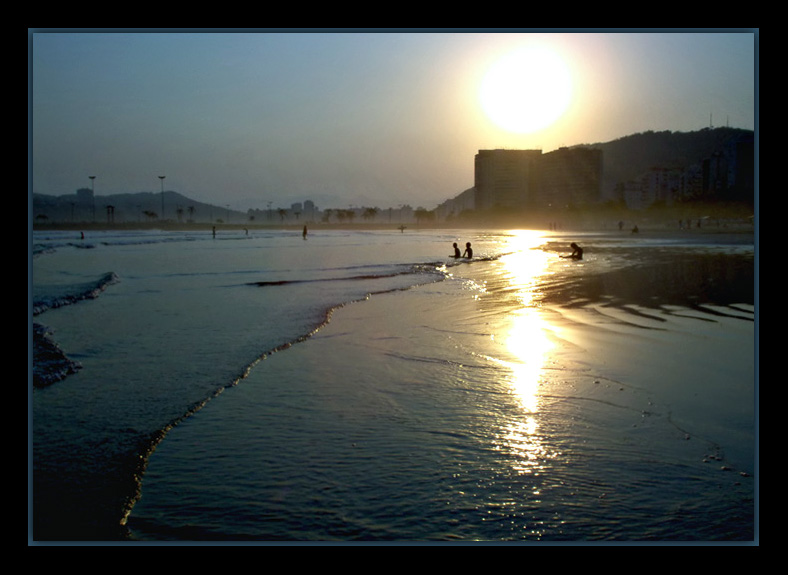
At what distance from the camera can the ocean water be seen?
439cm

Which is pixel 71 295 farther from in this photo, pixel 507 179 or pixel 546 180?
pixel 546 180

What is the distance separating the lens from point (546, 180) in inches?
5822

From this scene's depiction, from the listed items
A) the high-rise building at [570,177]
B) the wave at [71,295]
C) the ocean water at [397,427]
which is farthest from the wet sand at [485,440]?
the high-rise building at [570,177]

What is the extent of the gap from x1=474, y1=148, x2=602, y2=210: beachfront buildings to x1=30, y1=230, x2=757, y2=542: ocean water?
133m

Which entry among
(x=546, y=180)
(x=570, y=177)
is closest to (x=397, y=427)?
(x=570, y=177)

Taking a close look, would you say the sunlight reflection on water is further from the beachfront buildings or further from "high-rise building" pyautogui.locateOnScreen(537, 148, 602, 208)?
"high-rise building" pyautogui.locateOnScreen(537, 148, 602, 208)

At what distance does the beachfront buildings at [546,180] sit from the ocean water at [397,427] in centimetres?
13303

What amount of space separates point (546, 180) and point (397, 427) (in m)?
149

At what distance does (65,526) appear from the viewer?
4434 mm

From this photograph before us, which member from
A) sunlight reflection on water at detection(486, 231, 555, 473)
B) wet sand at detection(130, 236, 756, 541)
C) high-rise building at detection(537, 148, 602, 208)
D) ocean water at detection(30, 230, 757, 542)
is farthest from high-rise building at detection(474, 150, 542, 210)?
wet sand at detection(130, 236, 756, 541)

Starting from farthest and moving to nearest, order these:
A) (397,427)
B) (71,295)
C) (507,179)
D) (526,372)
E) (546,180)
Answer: (546,180), (507,179), (71,295), (526,372), (397,427)

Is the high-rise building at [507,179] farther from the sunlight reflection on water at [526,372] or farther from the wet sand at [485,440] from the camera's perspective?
the wet sand at [485,440]

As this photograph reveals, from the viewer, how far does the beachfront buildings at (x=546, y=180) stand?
143m
